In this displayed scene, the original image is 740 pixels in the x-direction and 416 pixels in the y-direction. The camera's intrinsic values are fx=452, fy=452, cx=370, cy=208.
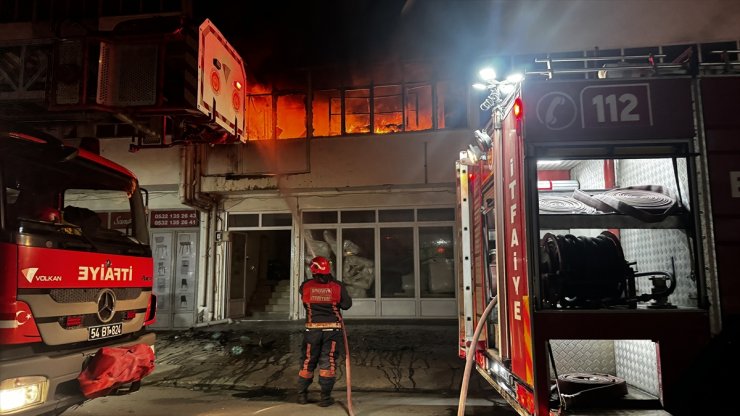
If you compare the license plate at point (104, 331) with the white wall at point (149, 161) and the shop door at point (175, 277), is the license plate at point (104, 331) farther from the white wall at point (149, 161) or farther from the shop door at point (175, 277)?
the white wall at point (149, 161)

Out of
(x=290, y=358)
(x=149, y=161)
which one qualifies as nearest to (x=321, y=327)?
(x=290, y=358)

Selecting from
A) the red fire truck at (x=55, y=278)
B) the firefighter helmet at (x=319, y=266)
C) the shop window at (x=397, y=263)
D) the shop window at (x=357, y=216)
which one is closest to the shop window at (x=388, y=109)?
the shop window at (x=357, y=216)

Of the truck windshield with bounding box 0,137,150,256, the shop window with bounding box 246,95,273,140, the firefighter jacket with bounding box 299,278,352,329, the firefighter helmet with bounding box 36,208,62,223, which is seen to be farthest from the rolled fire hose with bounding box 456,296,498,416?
the shop window with bounding box 246,95,273,140

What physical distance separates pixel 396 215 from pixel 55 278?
9.28 m

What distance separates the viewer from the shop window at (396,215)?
1217 cm

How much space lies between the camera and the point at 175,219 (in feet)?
41.2

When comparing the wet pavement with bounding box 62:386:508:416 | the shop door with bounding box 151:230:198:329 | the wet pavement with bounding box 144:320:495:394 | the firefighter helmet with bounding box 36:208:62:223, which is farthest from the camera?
the shop door with bounding box 151:230:198:329

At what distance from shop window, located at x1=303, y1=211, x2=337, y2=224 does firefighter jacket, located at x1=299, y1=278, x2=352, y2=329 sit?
6431mm

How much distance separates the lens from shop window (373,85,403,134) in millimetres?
12297

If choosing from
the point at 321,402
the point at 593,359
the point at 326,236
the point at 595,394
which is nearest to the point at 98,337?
the point at 321,402

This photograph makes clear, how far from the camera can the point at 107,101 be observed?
6891 millimetres

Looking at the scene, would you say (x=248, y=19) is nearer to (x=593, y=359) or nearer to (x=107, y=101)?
(x=107, y=101)

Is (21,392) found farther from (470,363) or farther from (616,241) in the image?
(616,241)

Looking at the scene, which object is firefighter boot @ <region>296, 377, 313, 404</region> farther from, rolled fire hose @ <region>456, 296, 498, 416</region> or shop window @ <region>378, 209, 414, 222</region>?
shop window @ <region>378, 209, 414, 222</region>
